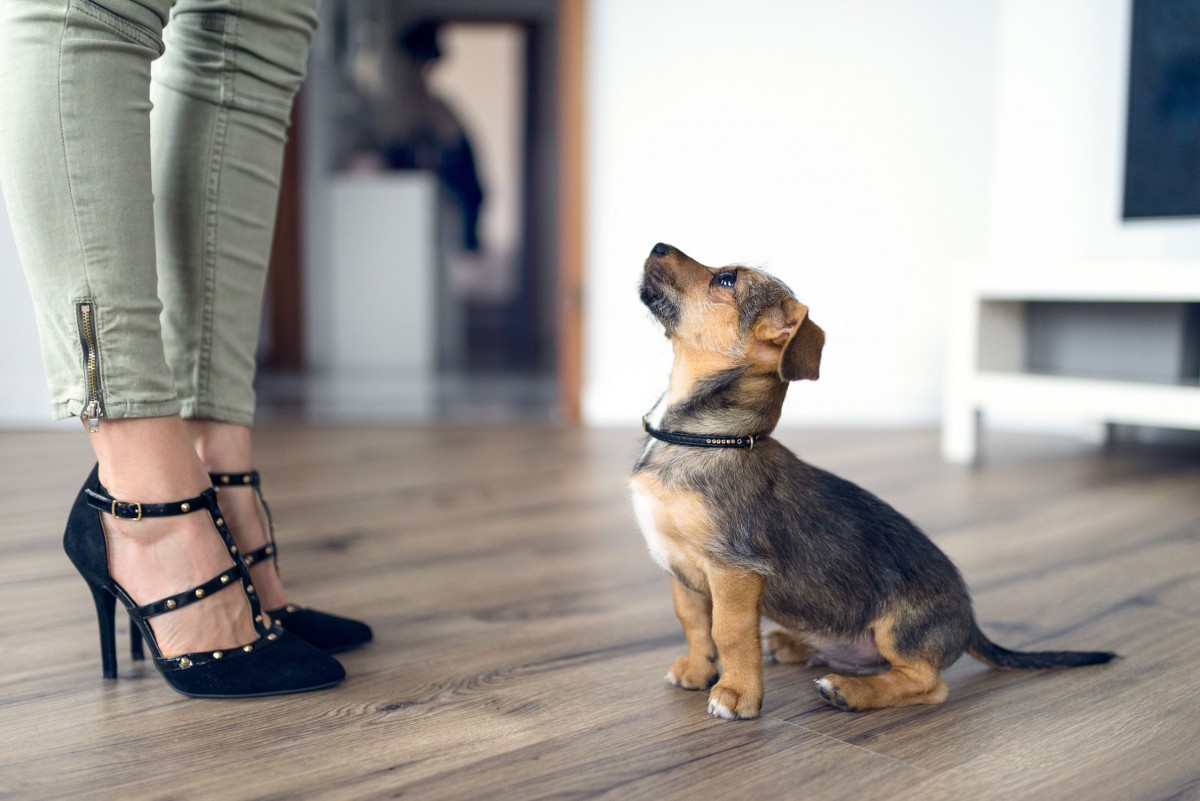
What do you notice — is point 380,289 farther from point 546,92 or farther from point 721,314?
point 721,314

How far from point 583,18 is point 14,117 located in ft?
9.00

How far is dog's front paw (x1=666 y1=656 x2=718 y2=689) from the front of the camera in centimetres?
104

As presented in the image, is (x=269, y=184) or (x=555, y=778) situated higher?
(x=269, y=184)

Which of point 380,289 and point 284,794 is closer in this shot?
point 284,794

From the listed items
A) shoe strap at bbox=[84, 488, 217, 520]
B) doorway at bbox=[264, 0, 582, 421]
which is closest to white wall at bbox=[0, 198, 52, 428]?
doorway at bbox=[264, 0, 582, 421]

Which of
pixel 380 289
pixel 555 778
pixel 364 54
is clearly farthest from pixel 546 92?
pixel 555 778

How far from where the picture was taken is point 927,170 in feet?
11.4

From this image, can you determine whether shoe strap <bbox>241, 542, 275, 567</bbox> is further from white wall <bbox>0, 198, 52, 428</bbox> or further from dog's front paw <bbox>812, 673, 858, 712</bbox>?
white wall <bbox>0, 198, 52, 428</bbox>

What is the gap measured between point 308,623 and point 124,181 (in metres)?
0.51

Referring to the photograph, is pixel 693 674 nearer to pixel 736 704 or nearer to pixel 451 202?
pixel 736 704

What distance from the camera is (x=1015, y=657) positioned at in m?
1.07

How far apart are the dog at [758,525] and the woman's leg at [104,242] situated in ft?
1.50

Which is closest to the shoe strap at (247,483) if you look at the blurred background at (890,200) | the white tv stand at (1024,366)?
the blurred background at (890,200)

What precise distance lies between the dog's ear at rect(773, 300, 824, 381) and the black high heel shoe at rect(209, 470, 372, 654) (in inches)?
22.9
